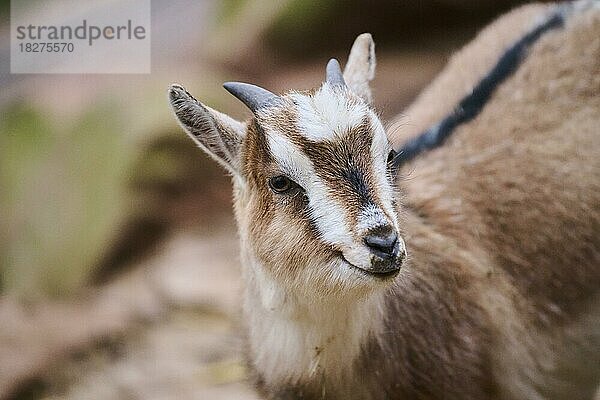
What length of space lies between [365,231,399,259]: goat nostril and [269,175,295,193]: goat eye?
282mm

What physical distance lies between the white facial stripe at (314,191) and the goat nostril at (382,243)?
6cm

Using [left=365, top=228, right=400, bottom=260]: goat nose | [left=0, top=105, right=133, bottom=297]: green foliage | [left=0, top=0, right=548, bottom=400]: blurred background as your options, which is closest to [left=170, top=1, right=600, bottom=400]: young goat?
[left=365, top=228, right=400, bottom=260]: goat nose

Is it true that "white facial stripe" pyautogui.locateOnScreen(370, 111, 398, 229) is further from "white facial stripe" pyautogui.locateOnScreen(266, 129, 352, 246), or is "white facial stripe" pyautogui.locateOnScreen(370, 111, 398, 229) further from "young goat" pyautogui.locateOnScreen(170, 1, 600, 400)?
"white facial stripe" pyautogui.locateOnScreen(266, 129, 352, 246)

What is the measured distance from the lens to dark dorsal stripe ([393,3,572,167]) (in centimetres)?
313

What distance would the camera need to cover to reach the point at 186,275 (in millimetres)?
4562

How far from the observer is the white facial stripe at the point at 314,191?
7.51 feet

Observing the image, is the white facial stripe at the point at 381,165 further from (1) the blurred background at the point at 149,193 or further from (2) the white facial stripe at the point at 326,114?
(1) the blurred background at the point at 149,193

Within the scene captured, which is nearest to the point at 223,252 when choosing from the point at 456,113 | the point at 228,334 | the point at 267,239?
the point at 228,334

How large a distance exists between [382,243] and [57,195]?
239 cm

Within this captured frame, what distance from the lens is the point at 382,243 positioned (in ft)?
7.30

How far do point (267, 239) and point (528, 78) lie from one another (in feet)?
3.92

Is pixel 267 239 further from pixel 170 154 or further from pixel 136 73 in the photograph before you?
pixel 170 154

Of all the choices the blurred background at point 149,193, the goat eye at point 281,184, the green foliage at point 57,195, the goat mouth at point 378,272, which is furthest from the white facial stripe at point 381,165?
the green foliage at point 57,195

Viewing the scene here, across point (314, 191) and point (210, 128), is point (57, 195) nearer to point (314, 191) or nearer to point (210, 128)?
point (210, 128)
